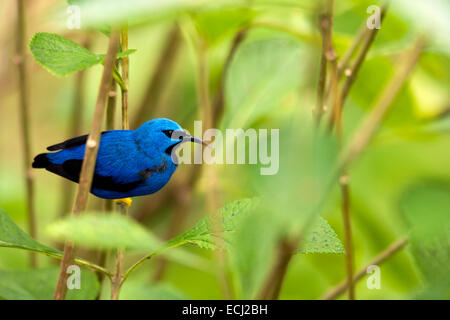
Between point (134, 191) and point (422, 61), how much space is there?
0.29 meters

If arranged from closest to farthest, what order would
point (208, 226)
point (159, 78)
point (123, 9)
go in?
point (123, 9) → point (208, 226) → point (159, 78)

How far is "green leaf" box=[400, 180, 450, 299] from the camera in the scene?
208 millimetres

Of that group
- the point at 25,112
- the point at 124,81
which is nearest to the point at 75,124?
the point at 25,112

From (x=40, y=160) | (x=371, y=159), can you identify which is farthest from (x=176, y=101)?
(x=40, y=160)

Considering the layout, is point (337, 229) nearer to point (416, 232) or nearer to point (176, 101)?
point (416, 232)

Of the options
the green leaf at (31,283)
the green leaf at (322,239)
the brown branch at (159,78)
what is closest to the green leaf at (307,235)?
the green leaf at (322,239)

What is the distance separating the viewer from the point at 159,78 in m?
0.51

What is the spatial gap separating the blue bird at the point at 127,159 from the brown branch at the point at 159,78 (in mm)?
240

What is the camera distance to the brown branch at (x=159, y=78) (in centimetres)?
49

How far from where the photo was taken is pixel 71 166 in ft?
0.73

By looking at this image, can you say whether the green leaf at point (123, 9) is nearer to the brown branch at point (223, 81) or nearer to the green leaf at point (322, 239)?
the green leaf at point (322, 239)

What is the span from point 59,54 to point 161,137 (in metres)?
0.05

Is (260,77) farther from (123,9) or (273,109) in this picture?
(123,9)
